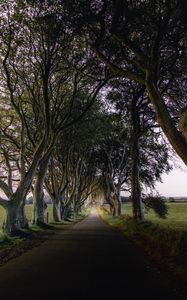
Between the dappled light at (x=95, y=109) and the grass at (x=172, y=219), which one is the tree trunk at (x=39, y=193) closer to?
the dappled light at (x=95, y=109)

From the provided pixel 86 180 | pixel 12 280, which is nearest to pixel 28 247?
pixel 12 280

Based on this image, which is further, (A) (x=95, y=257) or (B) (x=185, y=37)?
(B) (x=185, y=37)

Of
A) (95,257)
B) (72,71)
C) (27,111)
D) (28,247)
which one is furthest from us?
(27,111)

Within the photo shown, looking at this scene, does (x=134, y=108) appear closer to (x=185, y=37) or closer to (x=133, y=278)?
(x=185, y=37)

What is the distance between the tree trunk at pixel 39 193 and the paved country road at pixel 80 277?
1282cm

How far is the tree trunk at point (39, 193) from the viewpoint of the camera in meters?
25.4

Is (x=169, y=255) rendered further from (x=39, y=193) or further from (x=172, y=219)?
(x=172, y=219)

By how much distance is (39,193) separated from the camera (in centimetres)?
2597

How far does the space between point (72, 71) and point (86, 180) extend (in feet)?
127

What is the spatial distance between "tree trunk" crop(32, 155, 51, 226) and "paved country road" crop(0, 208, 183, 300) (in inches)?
505

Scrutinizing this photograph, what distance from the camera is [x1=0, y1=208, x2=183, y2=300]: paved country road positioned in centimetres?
678

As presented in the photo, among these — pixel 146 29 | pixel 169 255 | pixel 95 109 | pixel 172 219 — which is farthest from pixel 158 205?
pixel 169 255

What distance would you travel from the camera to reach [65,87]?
24844 mm

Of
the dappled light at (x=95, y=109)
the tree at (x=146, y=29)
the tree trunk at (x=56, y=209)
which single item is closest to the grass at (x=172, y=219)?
the dappled light at (x=95, y=109)
